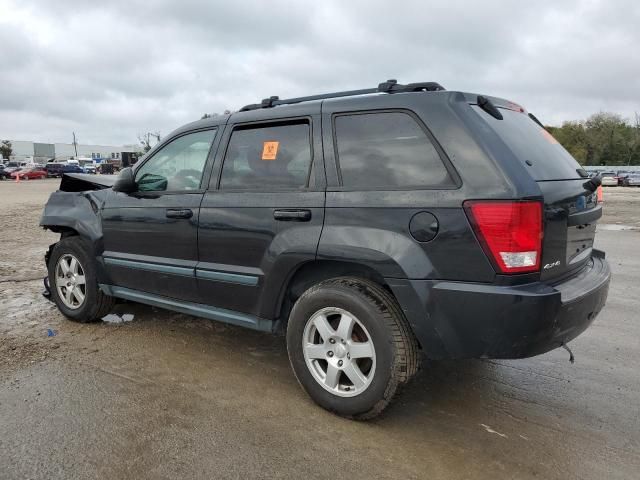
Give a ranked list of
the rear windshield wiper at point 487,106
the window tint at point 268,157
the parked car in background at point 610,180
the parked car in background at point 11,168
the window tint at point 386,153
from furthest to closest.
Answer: the parked car in background at point 11,168 → the parked car in background at point 610,180 → the window tint at point 268,157 → the rear windshield wiper at point 487,106 → the window tint at point 386,153

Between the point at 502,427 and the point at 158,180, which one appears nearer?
the point at 502,427

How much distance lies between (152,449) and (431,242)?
1.87m

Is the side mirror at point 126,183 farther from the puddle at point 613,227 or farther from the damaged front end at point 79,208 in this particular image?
the puddle at point 613,227

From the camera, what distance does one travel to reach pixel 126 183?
4.11m

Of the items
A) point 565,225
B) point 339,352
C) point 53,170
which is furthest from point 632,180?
point 53,170

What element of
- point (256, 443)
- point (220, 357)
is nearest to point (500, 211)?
point (256, 443)

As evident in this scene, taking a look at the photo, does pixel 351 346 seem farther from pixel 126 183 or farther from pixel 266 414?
pixel 126 183

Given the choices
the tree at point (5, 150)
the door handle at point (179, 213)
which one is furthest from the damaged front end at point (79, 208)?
the tree at point (5, 150)

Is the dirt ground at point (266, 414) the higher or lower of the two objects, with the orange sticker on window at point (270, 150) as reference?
lower

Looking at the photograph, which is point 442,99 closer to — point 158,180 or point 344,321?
point 344,321

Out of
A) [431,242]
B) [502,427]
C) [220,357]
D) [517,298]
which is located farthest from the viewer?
[220,357]

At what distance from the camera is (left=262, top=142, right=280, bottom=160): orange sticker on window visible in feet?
11.4

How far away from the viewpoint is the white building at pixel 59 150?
106306 mm

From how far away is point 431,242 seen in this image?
2.68 m
